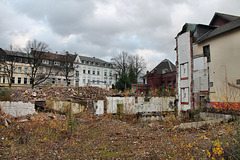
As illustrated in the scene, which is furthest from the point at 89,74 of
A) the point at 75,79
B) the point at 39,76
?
the point at 39,76

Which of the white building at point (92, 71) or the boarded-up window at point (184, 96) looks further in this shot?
the white building at point (92, 71)

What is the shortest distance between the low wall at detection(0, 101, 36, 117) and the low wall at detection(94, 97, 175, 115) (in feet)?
15.9

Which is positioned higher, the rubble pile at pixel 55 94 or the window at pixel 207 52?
the window at pixel 207 52

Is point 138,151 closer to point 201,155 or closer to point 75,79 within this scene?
point 201,155

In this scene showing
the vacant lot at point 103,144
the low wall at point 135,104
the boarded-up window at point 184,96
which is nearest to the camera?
the vacant lot at point 103,144

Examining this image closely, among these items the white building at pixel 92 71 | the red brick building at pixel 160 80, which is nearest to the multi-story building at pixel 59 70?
the white building at pixel 92 71

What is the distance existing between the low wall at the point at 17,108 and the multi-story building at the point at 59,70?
2659cm

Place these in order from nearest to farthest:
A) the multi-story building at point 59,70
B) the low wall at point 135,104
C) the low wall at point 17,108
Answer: the low wall at point 17,108 < the low wall at point 135,104 < the multi-story building at point 59,70

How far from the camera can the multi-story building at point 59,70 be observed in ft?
135

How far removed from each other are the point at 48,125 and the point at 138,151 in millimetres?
5431

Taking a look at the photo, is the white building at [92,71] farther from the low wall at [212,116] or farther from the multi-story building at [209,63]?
the low wall at [212,116]

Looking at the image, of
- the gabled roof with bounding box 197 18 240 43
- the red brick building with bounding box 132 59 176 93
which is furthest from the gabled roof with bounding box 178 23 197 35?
the red brick building with bounding box 132 59 176 93

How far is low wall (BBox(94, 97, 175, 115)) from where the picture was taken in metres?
14.5

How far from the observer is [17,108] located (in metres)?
10.8
